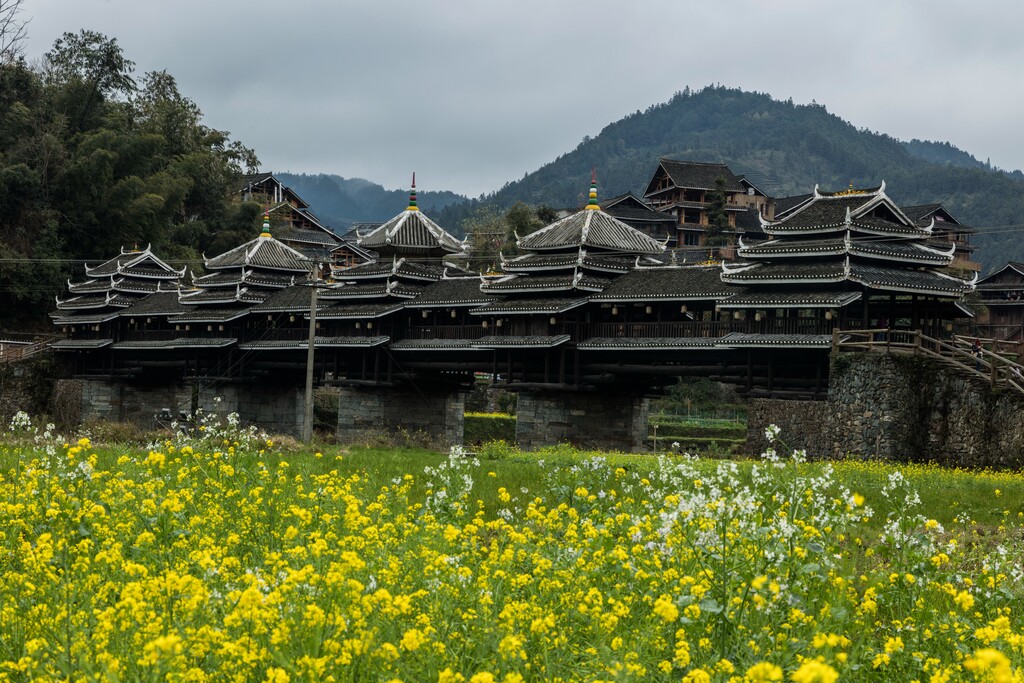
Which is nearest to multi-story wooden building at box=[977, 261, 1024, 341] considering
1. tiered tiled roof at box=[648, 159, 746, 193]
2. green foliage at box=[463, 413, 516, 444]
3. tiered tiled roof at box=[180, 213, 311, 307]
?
tiered tiled roof at box=[648, 159, 746, 193]

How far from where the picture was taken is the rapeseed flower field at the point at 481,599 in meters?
5.85

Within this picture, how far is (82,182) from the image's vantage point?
59625 mm

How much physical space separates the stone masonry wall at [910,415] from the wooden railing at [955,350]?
0.24 meters

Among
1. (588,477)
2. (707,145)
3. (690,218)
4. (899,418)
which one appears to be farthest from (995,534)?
(707,145)

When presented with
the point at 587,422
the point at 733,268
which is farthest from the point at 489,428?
the point at 733,268

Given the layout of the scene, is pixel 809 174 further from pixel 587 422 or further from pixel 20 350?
pixel 587 422

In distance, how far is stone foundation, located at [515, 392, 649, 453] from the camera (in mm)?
37031

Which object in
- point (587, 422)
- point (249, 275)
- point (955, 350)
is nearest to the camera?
point (955, 350)

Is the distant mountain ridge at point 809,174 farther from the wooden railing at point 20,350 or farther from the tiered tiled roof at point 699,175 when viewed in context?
the wooden railing at point 20,350

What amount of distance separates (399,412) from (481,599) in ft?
120

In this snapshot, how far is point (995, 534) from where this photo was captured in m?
14.2

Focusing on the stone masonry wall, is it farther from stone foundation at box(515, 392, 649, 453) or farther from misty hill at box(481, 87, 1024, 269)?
misty hill at box(481, 87, 1024, 269)

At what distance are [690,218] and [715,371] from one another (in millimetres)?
50480

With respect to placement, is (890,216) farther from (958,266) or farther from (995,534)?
(958,266)
